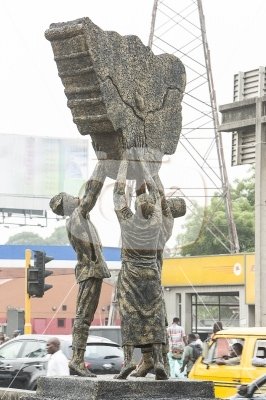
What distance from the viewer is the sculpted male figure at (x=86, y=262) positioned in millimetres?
10523

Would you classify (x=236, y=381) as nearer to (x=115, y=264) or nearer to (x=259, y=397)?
(x=259, y=397)

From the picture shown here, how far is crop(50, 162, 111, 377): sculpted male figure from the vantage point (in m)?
10.5

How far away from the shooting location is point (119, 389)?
9602mm

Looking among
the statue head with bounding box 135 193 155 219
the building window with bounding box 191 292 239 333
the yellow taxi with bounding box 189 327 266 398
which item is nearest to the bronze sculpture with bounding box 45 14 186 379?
the statue head with bounding box 135 193 155 219

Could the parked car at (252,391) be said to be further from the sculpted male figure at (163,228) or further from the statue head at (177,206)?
the statue head at (177,206)

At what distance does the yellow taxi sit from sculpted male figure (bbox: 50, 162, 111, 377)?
19.3 ft

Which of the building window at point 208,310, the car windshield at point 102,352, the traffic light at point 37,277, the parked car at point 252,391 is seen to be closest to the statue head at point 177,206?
the parked car at point 252,391

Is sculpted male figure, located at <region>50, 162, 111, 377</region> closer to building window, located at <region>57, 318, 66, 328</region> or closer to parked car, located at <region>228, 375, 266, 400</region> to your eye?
parked car, located at <region>228, 375, 266, 400</region>

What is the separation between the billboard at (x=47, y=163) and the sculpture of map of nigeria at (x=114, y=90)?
1.46 m

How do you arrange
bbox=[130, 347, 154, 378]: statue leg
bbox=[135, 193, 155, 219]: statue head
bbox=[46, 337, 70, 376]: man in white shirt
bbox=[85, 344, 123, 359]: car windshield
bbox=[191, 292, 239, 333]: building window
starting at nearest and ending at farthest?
bbox=[135, 193, 155, 219]: statue head, bbox=[130, 347, 154, 378]: statue leg, bbox=[46, 337, 70, 376]: man in white shirt, bbox=[85, 344, 123, 359]: car windshield, bbox=[191, 292, 239, 333]: building window

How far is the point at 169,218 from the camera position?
10.8 meters

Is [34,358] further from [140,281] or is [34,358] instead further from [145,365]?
[140,281]

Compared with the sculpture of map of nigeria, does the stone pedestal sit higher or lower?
lower

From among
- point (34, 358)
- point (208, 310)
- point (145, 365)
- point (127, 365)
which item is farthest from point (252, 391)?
point (208, 310)
